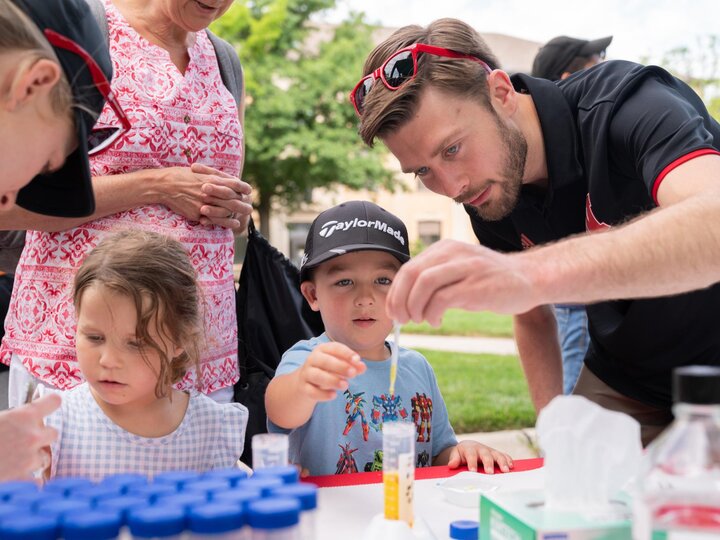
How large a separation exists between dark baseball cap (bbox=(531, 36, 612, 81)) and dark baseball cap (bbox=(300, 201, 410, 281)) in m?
1.94

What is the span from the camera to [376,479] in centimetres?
134

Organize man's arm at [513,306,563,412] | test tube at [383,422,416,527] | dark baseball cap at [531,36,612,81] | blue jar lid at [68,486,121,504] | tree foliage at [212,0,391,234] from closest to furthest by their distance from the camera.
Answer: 1. blue jar lid at [68,486,121,504]
2. test tube at [383,422,416,527]
3. man's arm at [513,306,563,412]
4. dark baseball cap at [531,36,612,81]
5. tree foliage at [212,0,391,234]

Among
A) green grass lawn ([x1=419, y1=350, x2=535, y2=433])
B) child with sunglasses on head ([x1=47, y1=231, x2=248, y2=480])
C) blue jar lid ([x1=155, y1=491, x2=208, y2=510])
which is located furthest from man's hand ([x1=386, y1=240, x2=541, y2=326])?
green grass lawn ([x1=419, y1=350, x2=535, y2=433])

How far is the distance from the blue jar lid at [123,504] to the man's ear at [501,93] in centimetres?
126

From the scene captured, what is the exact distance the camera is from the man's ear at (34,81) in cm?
88

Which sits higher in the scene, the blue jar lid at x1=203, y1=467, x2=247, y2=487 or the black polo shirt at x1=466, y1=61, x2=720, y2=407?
the black polo shirt at x1=466, y1=61, x2=720, y2=407

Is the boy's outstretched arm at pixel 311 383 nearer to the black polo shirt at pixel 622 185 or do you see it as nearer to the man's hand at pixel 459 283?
the man's hand at pixel 459 283

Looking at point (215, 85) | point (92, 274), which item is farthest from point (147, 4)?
point (92, 274)

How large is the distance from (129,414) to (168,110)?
2.15ft

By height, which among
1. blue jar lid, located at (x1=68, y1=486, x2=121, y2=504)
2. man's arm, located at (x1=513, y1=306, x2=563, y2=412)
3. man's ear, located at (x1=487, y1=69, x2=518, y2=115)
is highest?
man's ear, located at (x1=487, y1=69, x2=518, y2=115)

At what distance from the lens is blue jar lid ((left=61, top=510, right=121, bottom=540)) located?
0.71 metres

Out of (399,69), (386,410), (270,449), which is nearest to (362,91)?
(399,69)

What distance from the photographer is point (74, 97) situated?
0.98m

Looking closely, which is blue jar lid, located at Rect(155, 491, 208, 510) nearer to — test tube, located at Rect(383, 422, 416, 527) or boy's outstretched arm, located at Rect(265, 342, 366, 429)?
test tube, located at Rect(383, 422, 416, 527)
